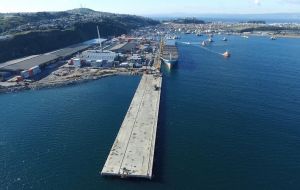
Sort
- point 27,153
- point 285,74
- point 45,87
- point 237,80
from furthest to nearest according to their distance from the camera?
point 285,74
point 237,80
point 45,87
point 27,153

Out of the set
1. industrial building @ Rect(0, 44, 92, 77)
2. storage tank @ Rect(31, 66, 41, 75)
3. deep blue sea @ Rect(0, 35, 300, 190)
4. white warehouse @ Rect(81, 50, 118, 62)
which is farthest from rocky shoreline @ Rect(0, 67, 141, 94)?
white warehouse @ Rect(81, 50, 118, 62)

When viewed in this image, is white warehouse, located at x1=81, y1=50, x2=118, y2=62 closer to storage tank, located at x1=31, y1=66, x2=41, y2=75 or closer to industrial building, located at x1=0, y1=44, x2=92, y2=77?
industrial building, located at x1=0, y1=44, x2=92, y2=77

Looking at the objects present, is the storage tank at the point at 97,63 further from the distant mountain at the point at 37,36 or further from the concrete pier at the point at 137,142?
the concrete pier at the point at 137,142

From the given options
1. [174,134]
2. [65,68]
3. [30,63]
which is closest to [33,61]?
[30,63]

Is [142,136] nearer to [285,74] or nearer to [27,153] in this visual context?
[27,153]

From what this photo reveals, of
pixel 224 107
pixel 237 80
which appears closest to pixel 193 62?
pixel 237 80

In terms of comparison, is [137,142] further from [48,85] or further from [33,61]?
[33,61]

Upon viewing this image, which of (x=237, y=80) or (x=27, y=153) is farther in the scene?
(x=237, y=80)
